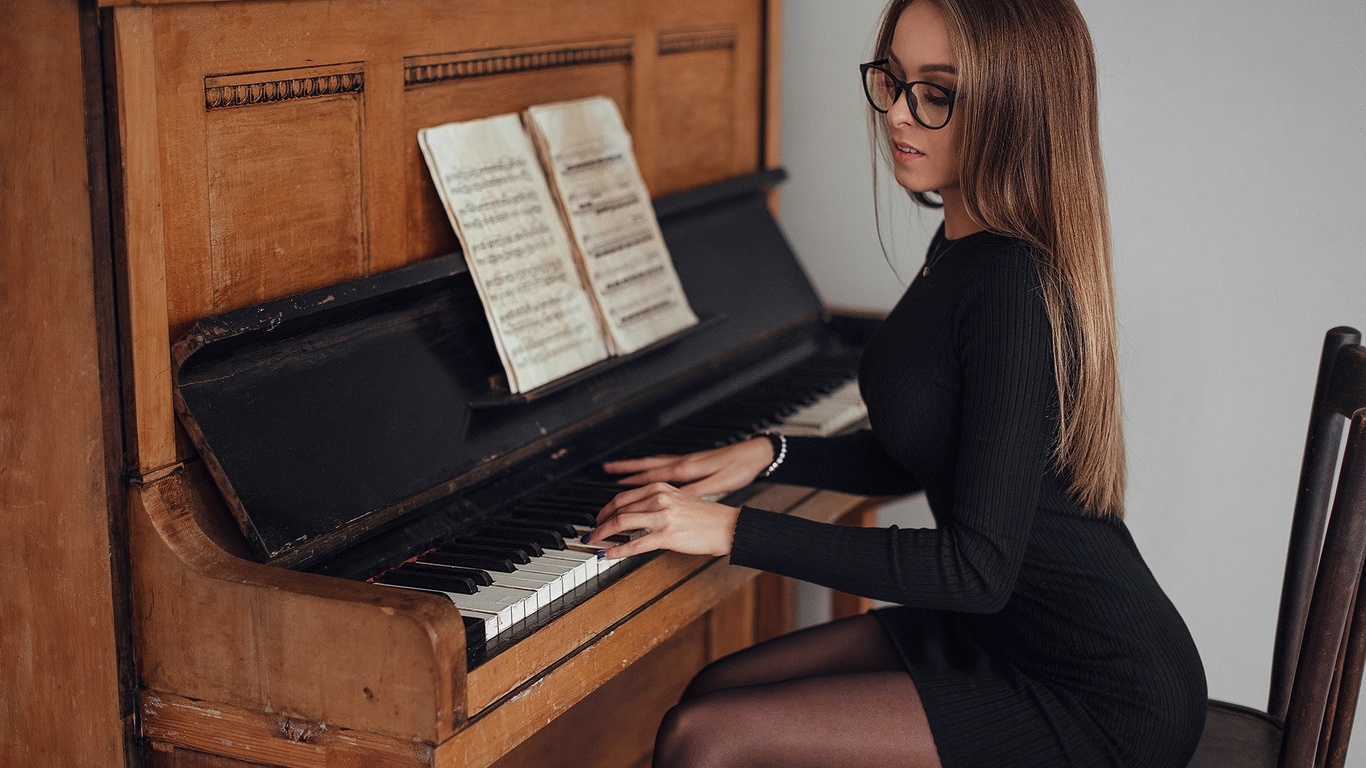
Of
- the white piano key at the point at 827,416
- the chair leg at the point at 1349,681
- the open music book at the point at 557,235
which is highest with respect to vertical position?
the open music book at the point at 557,235

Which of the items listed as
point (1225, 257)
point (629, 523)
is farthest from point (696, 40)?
point (629, 523)

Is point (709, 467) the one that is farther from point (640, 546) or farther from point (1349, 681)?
point (1349, 681)

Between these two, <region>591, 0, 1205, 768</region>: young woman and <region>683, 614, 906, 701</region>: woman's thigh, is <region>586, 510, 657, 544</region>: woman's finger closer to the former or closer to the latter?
<region>591, 0, 1205, 768</region>: young woman

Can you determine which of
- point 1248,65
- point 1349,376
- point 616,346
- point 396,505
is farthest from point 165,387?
point 1248,65

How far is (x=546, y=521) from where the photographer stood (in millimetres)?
1768

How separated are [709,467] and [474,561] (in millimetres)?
420

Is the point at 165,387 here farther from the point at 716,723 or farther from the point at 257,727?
the point at 716,723

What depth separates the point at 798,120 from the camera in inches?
119

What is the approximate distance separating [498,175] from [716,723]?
0.85 m

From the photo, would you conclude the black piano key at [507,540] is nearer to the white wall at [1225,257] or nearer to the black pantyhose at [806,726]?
the black pantyhose at [806,726]

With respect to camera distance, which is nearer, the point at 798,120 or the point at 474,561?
the point at 474,561

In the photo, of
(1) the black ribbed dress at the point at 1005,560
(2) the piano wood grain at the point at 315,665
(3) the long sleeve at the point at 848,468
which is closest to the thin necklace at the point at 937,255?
(1) the black ribbed dress at the point at 1005,560

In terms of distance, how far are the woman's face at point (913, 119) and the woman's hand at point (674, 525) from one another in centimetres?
47

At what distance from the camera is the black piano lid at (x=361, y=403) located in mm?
1543
